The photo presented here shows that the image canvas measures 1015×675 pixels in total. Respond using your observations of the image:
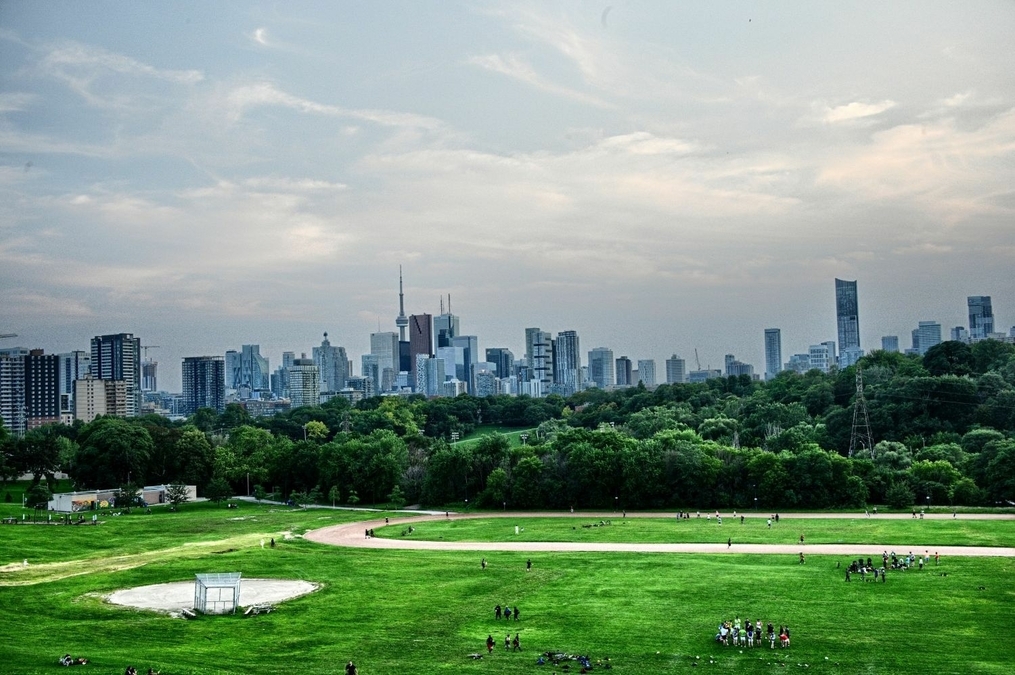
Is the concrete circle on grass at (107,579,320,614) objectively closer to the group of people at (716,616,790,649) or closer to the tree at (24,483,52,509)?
the group of people at (716,616,790,649)

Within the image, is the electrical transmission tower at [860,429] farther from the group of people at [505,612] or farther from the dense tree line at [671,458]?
the group of people at [505,612]

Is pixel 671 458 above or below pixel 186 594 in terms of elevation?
above

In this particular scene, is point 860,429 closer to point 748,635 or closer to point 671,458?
point 671,458

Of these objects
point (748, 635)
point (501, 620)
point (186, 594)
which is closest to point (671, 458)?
point (501, 620)

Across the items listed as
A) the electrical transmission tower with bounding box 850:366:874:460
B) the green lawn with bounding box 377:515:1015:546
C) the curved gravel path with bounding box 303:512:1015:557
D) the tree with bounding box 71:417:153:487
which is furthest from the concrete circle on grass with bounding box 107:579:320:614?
the electrical transmission tower with bounding box 850:366:874:460

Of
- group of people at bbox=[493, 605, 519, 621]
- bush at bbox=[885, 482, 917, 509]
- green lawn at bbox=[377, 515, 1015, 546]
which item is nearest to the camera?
group of people at bbox=[493, 605, 519, 621]

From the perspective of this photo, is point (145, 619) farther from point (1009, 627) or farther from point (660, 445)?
point (660, 445)
